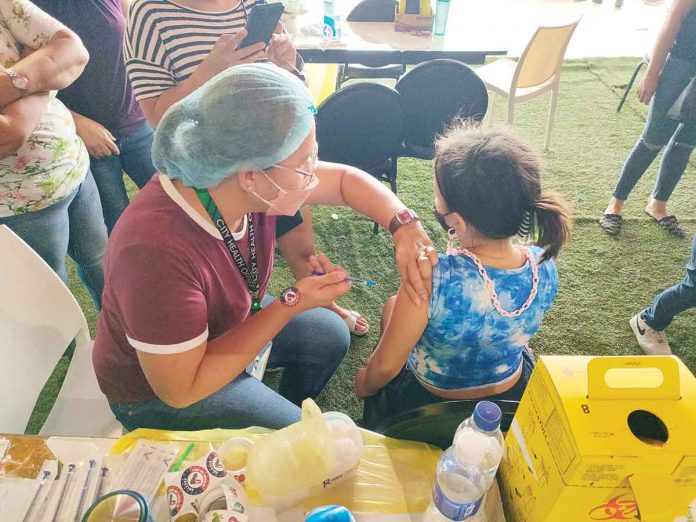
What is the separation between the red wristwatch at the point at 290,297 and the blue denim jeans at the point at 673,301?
160 cm

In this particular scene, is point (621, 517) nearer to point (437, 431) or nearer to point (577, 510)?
point (577, 510)

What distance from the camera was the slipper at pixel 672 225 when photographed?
282cm

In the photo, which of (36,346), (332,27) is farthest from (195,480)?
(332,27)

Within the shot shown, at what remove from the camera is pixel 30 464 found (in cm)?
90

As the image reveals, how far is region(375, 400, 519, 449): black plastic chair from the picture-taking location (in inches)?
36.3

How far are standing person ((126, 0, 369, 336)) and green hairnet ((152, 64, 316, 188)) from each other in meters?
0.59

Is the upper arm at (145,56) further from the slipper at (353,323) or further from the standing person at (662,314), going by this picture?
the standing person at (662,314)

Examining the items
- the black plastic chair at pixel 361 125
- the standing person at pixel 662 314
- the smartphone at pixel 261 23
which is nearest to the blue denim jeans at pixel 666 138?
the standing person at pixel 662 314

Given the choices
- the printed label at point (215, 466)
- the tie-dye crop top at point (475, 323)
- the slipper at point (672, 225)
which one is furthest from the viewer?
the slipper at point (672, 225)

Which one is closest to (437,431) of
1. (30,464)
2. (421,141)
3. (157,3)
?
(30,464)

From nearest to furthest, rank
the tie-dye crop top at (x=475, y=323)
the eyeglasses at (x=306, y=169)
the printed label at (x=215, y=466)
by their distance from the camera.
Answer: the printed label at (x=215, y=466) → the eyeglasses at (x=306, y=169) → the tie-dye crop top at (x=475, y=323)

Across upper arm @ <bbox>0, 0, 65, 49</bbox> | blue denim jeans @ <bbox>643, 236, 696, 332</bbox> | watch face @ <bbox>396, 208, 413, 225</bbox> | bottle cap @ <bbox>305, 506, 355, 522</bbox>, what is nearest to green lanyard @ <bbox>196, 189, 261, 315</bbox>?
watch face @ <bbox>396, 208, 413, 225</bbox>

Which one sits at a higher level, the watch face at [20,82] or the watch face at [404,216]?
the watch face at [20,82]

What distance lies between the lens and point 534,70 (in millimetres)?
3141
